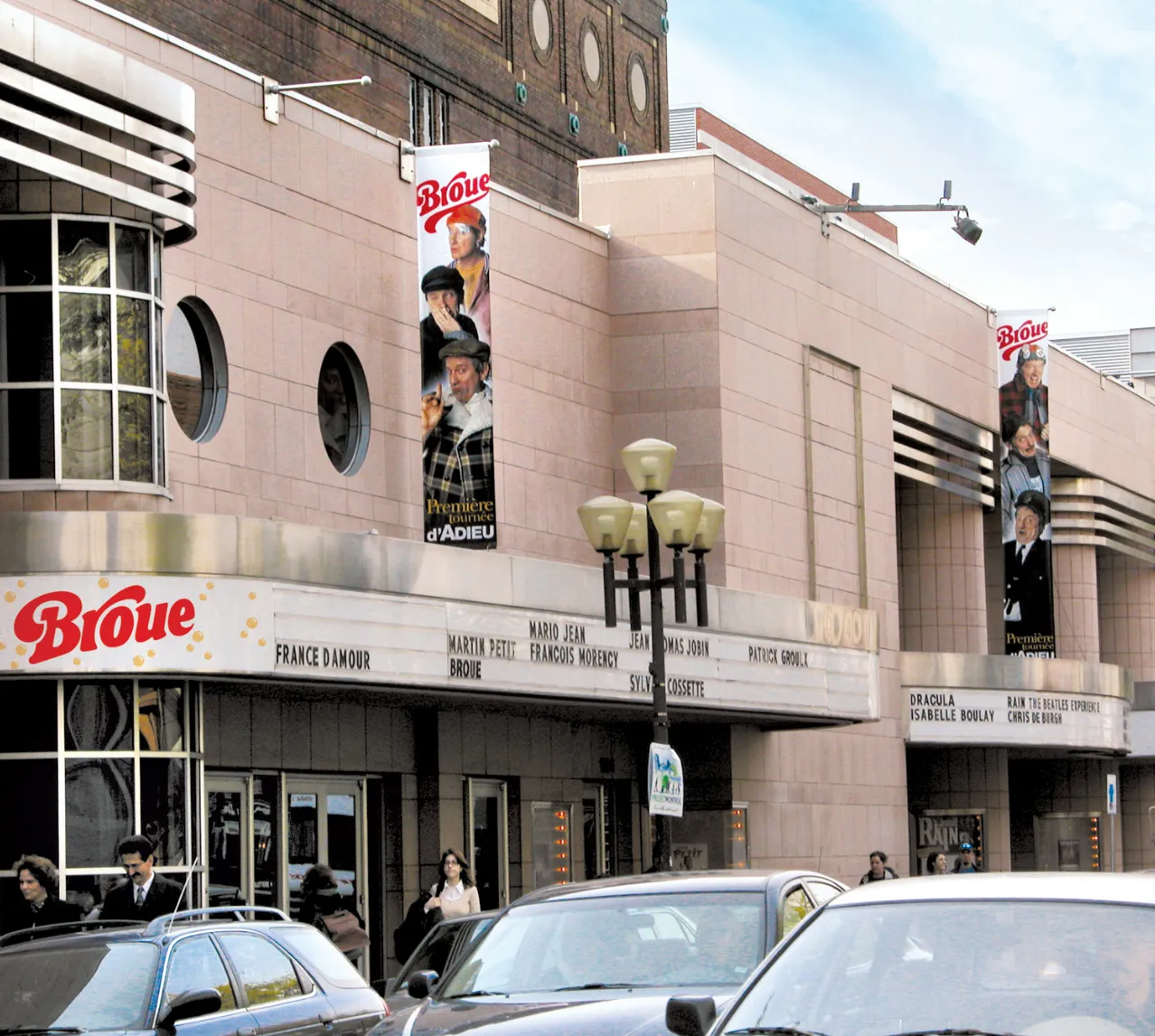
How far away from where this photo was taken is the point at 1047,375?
43688 mm

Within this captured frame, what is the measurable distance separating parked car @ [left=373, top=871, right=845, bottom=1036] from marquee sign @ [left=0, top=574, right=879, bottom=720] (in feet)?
33.9

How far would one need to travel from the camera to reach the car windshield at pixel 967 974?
22.1 feet

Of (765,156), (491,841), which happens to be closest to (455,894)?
(491,841)

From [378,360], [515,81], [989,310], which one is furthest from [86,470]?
[989,310]

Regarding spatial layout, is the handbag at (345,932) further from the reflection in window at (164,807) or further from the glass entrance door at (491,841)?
the glass entrance door at (491,841)

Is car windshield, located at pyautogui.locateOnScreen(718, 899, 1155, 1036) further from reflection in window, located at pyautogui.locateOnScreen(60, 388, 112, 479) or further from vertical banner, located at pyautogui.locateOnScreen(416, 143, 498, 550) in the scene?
vertical banner, located at pyautogui.locateOnScreen(416, 143, 498, 550)

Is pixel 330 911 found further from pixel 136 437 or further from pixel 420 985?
pixel 420 985

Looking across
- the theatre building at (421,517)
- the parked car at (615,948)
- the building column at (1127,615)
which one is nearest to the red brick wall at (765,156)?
the building column at (1127,615)

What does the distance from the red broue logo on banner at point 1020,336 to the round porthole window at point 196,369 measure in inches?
843

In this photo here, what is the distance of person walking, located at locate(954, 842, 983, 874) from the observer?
36.9 metres

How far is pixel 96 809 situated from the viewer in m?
20.8

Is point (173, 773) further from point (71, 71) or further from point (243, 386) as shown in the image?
point (71, 71)

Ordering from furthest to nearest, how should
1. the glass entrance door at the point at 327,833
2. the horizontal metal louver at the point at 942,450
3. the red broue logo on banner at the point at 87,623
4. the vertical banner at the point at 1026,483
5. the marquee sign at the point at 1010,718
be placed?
1. the vertical banner at the point at 1026,483
2. the horizontal metal louver at the point at 942,450
3. the marquee sign at the point at 1010,718
4. the glass entrance door at the point at 327,833
5. the red broue logo on banner at the point at 87,623

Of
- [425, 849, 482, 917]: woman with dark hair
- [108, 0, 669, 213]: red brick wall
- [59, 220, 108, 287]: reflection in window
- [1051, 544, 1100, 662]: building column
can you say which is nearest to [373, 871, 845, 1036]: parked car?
[425, 849, 482, 917]: woman with dark hair
